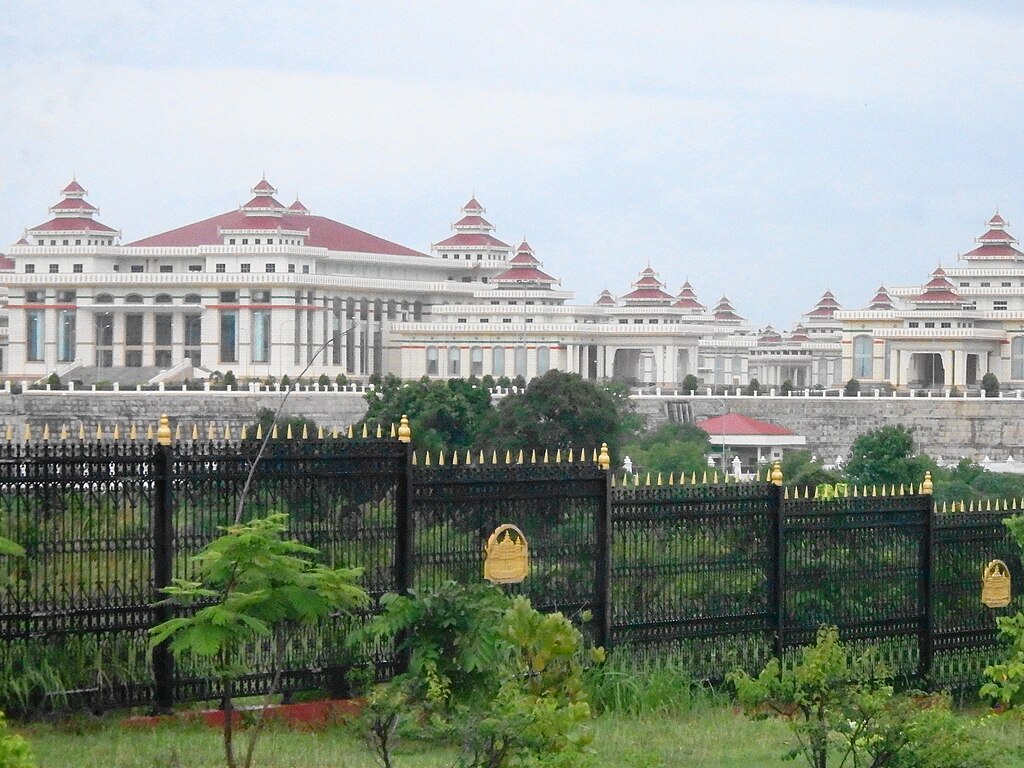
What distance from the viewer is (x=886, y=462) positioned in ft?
156

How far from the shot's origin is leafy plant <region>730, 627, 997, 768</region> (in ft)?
34.5

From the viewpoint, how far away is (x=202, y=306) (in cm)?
7919

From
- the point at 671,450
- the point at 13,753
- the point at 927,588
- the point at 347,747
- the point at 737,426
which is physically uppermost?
the point at 737,426

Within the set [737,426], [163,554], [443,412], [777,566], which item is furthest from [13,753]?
[737,426]

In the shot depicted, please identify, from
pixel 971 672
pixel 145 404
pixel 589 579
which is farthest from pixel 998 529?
pixel 145 404

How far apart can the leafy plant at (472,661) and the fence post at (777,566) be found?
2839mm

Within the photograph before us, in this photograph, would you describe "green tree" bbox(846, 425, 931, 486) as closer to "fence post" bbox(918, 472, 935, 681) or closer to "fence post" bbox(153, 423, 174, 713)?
"fence post" bbox(918, 472, 935, 681)

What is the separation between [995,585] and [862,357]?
63.2 m

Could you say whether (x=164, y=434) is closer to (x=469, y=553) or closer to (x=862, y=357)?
(x=469, y=553)

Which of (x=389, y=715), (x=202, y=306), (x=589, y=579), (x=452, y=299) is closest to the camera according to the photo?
(x=389, y=715)

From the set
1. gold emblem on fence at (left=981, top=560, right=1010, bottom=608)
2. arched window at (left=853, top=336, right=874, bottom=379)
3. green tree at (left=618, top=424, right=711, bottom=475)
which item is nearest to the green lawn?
gold emblem on fence at (left=981, top=560, right=1010, bottom=608)

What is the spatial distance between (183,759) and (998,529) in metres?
6.92

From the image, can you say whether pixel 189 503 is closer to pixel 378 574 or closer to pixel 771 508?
pixel 378 574

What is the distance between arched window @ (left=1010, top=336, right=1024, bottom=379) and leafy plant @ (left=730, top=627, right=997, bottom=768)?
6209 cm
